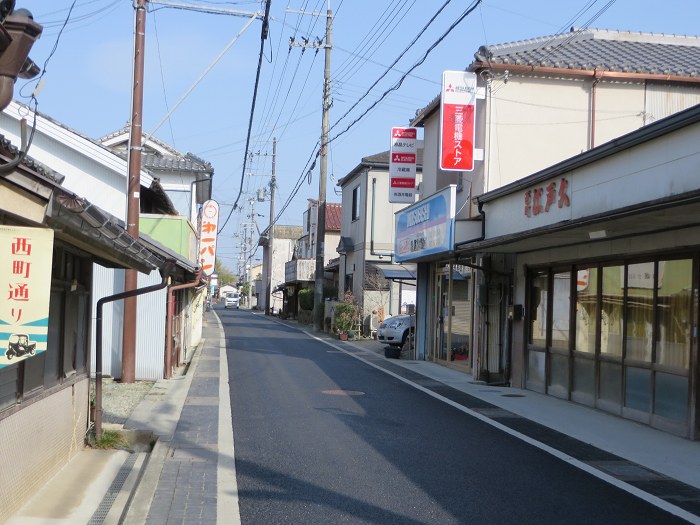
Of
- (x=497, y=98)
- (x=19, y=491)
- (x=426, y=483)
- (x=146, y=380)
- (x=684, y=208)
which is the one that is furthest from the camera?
(x=497, y=98)

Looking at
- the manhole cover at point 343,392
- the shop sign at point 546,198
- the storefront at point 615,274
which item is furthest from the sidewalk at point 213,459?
the shop sign at point 546,198

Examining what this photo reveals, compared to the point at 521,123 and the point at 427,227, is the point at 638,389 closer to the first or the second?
the point at 521,123

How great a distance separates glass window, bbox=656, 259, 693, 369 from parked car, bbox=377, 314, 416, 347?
14.6 metres

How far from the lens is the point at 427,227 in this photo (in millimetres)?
20812

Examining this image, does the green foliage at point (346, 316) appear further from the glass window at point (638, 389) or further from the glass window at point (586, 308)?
the glass window at point (638, 389)

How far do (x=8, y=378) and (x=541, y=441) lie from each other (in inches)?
280

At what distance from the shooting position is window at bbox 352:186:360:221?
128 ft

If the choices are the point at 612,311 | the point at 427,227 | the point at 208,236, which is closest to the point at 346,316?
the point at 208,236

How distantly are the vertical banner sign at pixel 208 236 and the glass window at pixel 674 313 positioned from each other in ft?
47.6

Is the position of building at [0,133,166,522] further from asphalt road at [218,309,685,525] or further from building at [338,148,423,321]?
building at [338,148,423,321]

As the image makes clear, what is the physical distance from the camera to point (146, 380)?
16.8 m

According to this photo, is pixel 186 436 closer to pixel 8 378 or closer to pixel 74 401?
pixel 74 401

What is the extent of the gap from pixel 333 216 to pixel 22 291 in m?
50.0

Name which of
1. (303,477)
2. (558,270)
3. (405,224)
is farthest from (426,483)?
(405,224)
